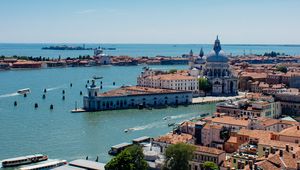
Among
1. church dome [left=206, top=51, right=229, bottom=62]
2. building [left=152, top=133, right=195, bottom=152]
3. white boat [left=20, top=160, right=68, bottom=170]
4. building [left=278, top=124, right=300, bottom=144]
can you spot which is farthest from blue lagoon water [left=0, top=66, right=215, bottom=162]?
church dome [left=206, top=51, right=229, bottom=62]

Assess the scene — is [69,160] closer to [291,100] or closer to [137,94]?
[291,100]

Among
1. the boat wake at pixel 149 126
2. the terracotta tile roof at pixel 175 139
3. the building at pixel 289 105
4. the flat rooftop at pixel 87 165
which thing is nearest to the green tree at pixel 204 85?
the building at pixel 289 105

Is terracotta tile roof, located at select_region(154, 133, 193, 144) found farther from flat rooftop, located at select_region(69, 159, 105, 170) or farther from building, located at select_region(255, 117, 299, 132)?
building, located at select_region(255, 117, 299, 132)

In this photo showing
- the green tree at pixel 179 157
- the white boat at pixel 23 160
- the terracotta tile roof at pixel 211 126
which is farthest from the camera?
the terracotta tile roof at pixel 211 126

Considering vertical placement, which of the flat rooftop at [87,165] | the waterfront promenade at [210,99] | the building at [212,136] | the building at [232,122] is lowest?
the waterfront promenade at [210,99]

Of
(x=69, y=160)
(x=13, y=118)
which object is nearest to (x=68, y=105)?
(x=13, y=118)

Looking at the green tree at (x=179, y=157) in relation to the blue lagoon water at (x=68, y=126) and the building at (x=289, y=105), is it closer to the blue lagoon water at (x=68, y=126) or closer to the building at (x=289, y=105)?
the blue lagoon water at (x=68, y=126)

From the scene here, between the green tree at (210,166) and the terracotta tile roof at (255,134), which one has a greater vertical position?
the terracotta tile roof at (255,134)
